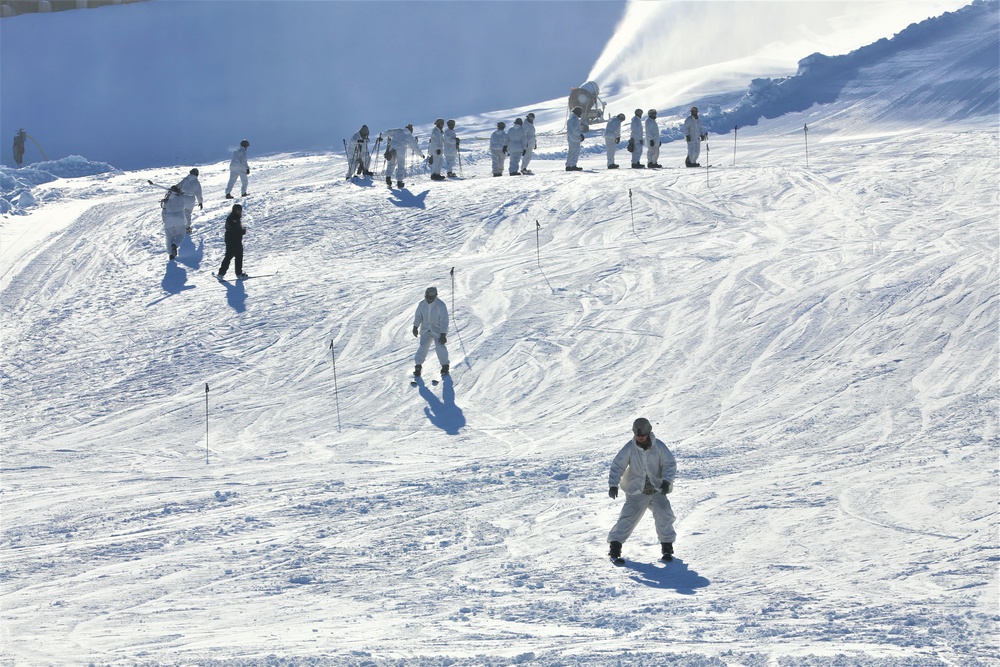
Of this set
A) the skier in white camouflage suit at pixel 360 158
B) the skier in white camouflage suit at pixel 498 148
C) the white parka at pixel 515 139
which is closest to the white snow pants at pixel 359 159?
the skier in white camouflage suit at pixel 360 158

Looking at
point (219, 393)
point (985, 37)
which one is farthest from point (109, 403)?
point (985, 37)

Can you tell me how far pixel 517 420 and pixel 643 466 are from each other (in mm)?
4745

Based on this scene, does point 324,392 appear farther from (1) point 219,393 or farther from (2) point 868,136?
(2) point 868,136

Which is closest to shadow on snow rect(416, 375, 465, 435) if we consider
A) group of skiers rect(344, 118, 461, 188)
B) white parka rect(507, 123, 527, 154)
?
group of skiers rect(344, 118, 461, 188)

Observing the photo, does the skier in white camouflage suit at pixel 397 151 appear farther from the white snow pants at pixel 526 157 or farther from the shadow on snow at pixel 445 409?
the shadow on snow at pixel 445 409

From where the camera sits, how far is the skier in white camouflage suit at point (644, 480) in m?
9.50

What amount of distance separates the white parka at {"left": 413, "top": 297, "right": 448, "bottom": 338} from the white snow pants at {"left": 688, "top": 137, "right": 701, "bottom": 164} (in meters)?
11.8

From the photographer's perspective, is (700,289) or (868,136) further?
(868,136)

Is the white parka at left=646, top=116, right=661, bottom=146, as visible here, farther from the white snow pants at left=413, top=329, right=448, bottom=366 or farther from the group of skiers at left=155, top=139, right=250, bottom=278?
the white snow pants at left=413, top=329, right=448, bottom=366

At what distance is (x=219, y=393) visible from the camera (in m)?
15.4

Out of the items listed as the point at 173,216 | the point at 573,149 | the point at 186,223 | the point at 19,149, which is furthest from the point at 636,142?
the point at 19,149

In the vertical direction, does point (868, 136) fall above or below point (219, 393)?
above

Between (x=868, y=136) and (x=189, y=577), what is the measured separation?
2214 centimetres

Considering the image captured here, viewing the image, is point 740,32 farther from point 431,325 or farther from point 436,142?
point 431,325
